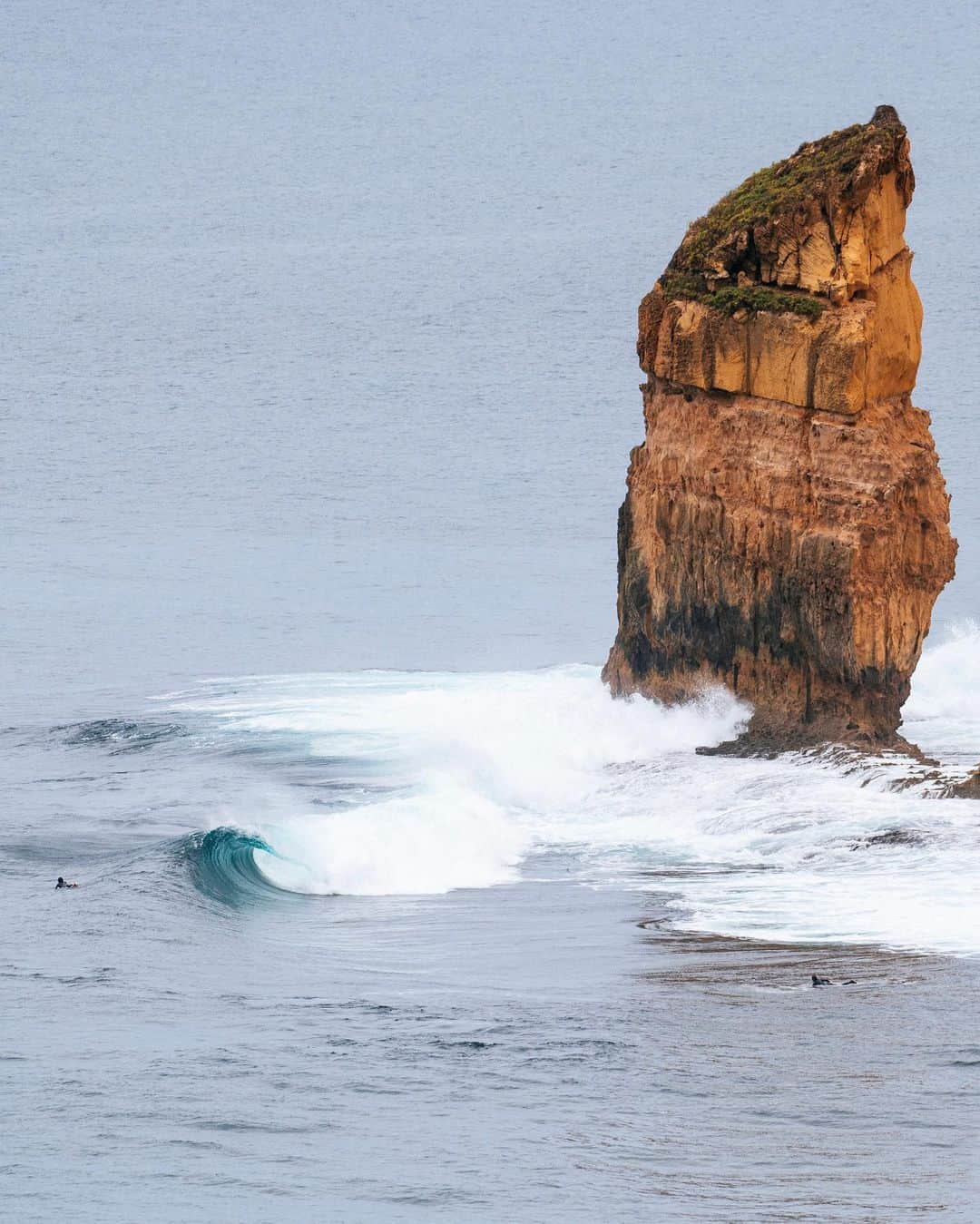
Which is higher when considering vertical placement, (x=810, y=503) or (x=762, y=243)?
(x=762, y=243)

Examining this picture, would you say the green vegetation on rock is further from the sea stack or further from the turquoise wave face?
the turquoise wave face

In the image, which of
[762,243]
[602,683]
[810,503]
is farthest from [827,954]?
[602,683]

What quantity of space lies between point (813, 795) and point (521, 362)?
78.8 meters

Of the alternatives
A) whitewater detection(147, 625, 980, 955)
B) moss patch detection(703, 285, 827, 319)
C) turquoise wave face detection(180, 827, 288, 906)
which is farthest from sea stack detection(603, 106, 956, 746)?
turquoise wave face detection(180, 827, 288, 906)

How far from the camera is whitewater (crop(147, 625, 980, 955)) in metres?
23.6

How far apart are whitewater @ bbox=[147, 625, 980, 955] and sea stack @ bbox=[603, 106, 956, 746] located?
3.42 ft

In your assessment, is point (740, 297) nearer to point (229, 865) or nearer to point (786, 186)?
point (786, 186)

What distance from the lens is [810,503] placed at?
29469 millimetres

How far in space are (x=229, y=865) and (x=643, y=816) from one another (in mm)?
5305

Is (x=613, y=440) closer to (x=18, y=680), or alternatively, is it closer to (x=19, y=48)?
(x=18, y=680)

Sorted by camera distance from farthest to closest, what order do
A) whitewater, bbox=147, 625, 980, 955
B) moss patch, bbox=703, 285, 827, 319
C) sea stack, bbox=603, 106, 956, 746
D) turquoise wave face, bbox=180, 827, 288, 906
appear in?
moss patch, bbox=703, 285, 827, 319, sea stack, bbox=603, 106, 956, 746, turquoise wave face, bbox=180, 827, 288, 906, whitewater, bbox=147, 625, 980, 955

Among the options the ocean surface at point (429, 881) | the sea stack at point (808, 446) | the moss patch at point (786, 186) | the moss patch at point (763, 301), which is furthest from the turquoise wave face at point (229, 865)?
the moss patch at point (786, 186)

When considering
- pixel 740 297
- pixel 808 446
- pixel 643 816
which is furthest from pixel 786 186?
pixel 643 816

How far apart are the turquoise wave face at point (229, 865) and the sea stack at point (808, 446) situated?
7093 mm
